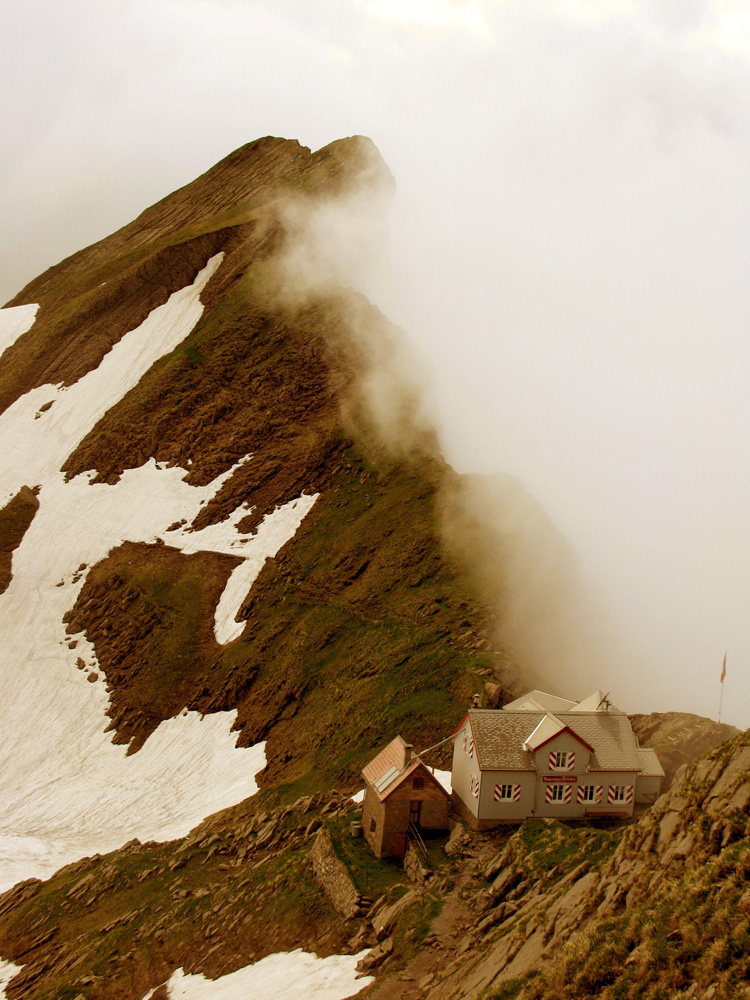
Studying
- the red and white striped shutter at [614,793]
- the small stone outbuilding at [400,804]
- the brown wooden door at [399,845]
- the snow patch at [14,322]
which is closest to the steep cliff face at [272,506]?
the snow patch at [14,322]

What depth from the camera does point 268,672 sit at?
53.9m

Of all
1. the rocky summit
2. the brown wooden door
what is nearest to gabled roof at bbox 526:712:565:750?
the rocky summit

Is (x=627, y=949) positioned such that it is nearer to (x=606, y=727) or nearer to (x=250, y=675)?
(x=606, y=727)

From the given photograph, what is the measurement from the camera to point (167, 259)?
99.1 m

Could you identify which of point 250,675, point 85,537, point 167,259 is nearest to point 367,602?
point 250,675

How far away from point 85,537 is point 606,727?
51446 mm

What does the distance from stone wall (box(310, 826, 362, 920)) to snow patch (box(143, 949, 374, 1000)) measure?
1984 mm

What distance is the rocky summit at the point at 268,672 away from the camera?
70.1 ft

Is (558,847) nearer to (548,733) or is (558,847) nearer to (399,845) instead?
(548,733)

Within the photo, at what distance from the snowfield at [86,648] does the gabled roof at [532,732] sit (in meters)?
15.9

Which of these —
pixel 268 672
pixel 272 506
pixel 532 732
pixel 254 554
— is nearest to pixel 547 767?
pixel 532 732

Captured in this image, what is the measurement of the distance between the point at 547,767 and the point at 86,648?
→ 42.3 metres

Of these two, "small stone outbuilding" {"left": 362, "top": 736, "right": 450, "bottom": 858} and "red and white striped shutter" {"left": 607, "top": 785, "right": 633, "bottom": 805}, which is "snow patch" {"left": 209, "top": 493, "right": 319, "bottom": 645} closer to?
"small stone outbuilding" {"left": 362, "top": 736, "right": 450, "bottom": 858}

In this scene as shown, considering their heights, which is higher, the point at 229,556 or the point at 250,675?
the point at 229,556
